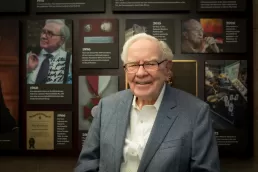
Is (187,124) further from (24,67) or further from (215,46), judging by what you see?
(24,67)

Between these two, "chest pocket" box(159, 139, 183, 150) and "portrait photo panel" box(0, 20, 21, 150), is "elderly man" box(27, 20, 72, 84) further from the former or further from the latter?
"chest pocket" box(159, 139, 183, 150)

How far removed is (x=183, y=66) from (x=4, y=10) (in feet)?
Answer: 5.28

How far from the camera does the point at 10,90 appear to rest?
→ 7.28ft

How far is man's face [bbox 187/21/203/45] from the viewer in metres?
2.13

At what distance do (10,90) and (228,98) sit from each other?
184 cm

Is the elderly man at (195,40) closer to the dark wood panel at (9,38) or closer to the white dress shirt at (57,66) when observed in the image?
the white dress shirt at (57,66)

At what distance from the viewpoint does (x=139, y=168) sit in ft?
4.42

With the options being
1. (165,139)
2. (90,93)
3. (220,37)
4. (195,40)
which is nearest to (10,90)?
(90,93)

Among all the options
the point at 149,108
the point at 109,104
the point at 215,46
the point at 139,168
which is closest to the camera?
the point at 139,168

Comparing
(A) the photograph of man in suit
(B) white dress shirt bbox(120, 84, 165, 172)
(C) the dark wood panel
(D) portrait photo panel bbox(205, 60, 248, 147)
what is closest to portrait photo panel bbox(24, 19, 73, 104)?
(C) the dark wood panel

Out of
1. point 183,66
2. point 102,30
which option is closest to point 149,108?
point 183,66

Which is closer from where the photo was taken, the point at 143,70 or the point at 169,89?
the point at 143,70

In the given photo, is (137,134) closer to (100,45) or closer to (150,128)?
(150,128)

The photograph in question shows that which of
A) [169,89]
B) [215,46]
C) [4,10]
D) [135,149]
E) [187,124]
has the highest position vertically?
[4,10]
